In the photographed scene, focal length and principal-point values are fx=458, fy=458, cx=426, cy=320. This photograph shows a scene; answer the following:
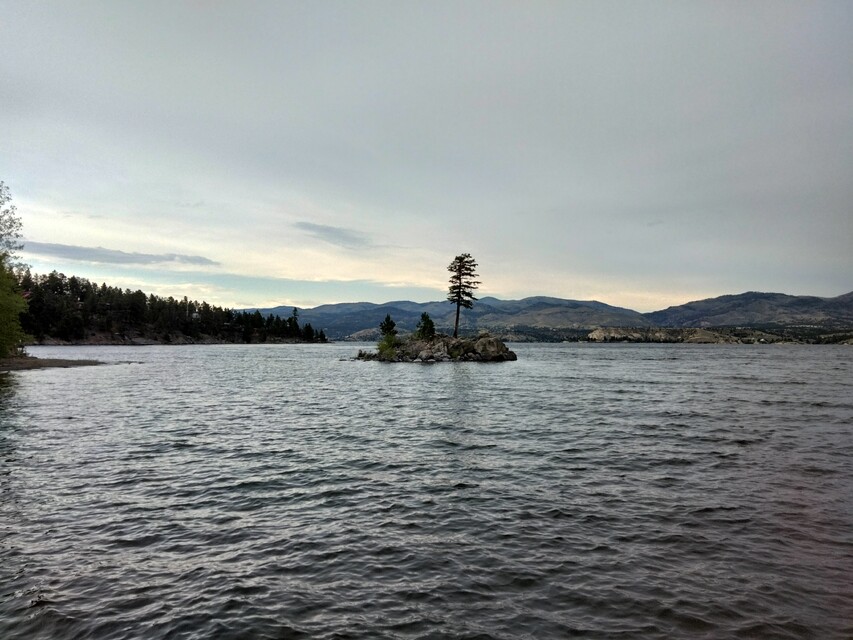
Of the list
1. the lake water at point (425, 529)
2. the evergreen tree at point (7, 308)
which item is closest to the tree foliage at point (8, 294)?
the evergreen tree at point (7, 308)

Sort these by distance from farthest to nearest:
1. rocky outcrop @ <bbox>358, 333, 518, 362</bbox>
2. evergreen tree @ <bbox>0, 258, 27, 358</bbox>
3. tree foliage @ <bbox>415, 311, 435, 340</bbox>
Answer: tree foliage @ <bbox>415, 311, 435, 340</bbox>
rocky outcrop @ <bbox>358, 333, 518, 362</bbox>
evergreen tree @ <bbox>0, 258, 27, 358</bbox>

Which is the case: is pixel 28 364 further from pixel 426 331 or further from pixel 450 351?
pixel 450 351

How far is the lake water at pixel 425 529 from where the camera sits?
9352 millimetres

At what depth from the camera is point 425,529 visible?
45.4 feet

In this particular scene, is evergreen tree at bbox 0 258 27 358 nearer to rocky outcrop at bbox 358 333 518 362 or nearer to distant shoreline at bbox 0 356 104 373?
distant shoreline at bbox 0 356 104 373

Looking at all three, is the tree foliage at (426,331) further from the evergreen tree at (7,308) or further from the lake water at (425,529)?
Result: the lake water at (425,529)

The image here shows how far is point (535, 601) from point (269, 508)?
372 inches

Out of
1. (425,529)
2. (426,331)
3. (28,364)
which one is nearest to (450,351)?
(426,331)

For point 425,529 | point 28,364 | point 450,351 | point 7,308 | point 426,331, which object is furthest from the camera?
point 426,331

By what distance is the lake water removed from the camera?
30.7ft

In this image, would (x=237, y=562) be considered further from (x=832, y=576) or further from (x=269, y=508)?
(x=832, y=576)

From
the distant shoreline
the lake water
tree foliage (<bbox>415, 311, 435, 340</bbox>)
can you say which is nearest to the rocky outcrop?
tree foliage (<bbox>415, 311, 435, 340</bbox>)

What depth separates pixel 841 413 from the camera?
115ft

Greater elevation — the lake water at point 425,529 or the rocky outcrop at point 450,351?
the rocky outcrop at point 450,351
